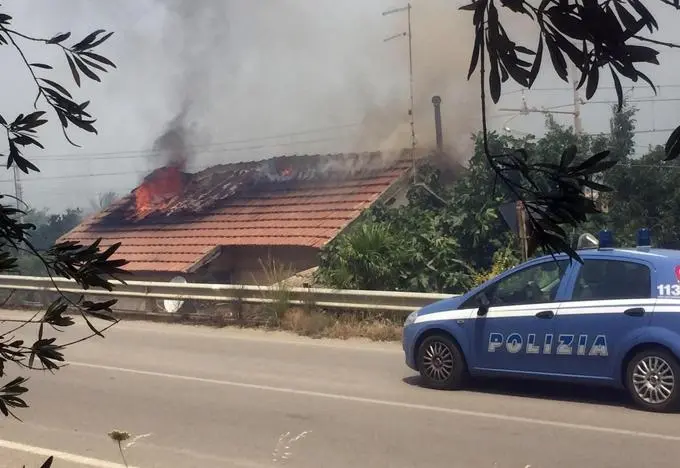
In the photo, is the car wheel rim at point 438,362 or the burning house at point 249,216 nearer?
the car wheel rim at point 438,362

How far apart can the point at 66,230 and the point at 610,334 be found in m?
21.6

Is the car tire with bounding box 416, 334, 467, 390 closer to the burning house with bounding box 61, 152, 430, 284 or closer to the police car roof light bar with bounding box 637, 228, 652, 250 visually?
the police car roof light bar with bounding box 637, 228, 652, 250

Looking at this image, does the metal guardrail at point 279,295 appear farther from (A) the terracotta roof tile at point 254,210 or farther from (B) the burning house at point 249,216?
(A) the terracotta roof tile at point 254,210

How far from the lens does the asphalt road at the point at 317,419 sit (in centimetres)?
646

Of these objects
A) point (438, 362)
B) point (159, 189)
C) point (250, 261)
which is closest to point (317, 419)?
point (438, 362)

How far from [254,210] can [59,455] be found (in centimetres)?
1592

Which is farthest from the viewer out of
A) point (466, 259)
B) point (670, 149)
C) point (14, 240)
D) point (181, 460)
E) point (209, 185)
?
point (209, 185)

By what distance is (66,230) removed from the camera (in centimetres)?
2641

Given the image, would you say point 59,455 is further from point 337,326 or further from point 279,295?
point 279,295

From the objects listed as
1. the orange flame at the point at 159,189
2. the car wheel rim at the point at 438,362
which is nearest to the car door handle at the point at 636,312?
the car wheel rim at the point at 438,362

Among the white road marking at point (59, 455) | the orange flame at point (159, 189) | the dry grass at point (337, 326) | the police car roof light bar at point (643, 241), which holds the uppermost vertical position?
the orange flame at point (159, 189)

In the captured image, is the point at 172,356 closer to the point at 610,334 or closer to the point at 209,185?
the point at 610,334

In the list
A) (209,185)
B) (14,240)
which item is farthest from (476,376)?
(209,185)

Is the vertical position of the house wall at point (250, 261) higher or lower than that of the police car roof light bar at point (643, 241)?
lower
